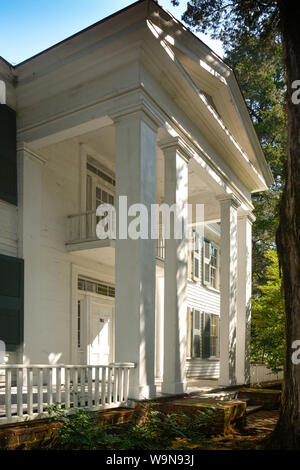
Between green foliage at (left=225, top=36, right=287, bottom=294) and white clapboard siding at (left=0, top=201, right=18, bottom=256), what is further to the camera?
green foliage at (left=225, top=36, right=287, bottom=294)

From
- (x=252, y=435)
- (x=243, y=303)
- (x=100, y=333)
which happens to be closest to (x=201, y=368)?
(x=243, y=303)

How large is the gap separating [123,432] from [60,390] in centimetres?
110

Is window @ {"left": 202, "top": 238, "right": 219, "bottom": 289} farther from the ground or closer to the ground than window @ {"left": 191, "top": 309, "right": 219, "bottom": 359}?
farther from the ground

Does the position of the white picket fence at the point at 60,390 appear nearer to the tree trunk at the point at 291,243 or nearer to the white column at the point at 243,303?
the tree trunk at the point at 291,243

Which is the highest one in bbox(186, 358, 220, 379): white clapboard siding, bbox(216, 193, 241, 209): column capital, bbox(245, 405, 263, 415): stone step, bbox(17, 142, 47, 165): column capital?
bbox(17, 142, 47, 165): column capital

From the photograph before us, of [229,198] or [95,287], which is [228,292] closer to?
[229,198]

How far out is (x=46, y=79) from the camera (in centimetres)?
945

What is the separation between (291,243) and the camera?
6.09 meters

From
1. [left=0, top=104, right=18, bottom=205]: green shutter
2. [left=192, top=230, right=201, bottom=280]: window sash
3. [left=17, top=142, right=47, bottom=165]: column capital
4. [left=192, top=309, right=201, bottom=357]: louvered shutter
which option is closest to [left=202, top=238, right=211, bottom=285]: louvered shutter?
[left=192, top=230, right=201, bottom=280]: window sash

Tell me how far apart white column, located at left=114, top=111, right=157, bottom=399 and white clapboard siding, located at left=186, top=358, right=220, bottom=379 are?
10578mm

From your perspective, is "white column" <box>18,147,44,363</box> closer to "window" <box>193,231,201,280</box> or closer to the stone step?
the stone step

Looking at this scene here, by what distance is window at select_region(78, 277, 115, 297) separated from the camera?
12302 mm
